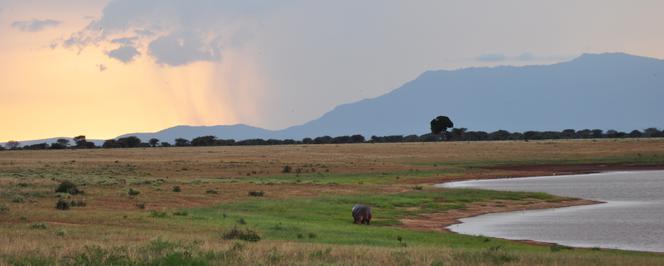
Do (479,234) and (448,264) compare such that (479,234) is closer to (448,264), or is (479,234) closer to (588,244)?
(588,244)

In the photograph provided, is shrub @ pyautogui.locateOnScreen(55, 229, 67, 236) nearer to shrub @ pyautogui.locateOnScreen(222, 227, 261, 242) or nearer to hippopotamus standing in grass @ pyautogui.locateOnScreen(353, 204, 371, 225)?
shrub @ pyautogui.locateOnScreen(222, 227, 261, 242)

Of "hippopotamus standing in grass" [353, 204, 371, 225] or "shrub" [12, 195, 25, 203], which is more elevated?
"shrub" [12, 195, 25, 203]

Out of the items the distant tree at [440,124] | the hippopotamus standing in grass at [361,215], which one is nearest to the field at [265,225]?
the hippopotamus standing in grass at [361,215]

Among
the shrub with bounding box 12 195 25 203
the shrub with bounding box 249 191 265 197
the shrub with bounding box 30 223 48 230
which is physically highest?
the shrub with bounding box 12 195 25 203

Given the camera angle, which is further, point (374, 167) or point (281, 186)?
point (374, 167)

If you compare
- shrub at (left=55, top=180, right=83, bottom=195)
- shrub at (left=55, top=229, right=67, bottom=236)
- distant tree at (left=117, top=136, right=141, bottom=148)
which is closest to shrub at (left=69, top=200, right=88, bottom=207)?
shrub at (left=55, top=180, right=83, bottom=195)

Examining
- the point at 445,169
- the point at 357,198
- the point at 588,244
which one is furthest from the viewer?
the point at 445,169

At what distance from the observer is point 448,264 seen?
20.0 metres

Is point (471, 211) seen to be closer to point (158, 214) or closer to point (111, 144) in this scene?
point (158, 214)

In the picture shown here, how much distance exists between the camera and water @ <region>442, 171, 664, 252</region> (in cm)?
3222

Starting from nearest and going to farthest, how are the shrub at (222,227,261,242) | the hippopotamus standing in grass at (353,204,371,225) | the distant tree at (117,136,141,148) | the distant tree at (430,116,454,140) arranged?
the shrub at (222,227,261,242) < the hippopotamus standing in grass at (353,204,371,225) < the distant tree at (117,136,141,148) < the distant tree at (430,116,454,140)

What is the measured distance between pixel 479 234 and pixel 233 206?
1139cm

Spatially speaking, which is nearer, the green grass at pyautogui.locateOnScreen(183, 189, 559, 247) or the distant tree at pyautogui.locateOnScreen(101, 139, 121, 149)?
the green grass at pyautogui.locateOnScreen(183, 189, 559, 247)

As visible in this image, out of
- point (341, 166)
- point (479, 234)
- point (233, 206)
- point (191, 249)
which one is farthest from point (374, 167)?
point (191, 249)
